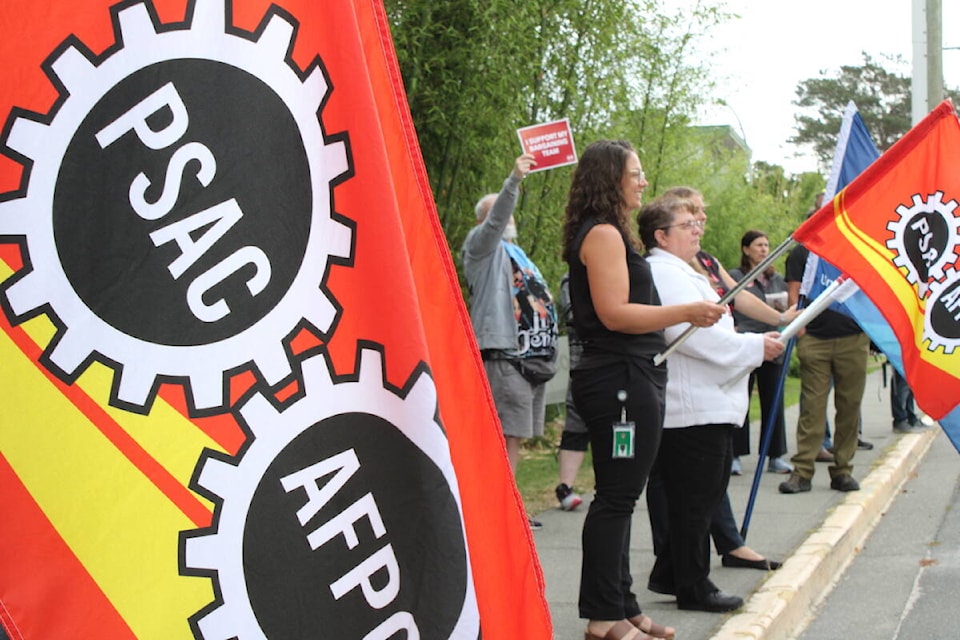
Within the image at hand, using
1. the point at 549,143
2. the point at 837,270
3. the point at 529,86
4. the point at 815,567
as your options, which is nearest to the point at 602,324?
the point at 549,143

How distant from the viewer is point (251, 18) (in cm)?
168

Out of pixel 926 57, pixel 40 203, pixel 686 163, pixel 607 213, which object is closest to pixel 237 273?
pixel 40 203

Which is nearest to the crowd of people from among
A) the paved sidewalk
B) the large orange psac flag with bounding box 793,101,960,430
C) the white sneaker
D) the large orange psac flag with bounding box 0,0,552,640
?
the paved sidewalk

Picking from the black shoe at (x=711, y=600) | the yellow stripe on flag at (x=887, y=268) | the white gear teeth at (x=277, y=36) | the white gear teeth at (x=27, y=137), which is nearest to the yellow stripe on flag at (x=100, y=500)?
the white gear teeth at (x=27, y=137)

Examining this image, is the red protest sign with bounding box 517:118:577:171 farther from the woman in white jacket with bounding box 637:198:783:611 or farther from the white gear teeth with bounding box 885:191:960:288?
the white gear teeth with bounding box 885:191:960:288

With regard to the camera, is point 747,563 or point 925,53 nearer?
point 747,563

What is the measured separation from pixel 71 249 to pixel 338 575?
0.57m

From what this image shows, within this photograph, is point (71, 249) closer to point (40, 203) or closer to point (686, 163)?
point (40, 203)

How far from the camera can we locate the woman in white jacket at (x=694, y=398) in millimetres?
4727

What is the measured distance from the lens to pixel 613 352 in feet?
14.0

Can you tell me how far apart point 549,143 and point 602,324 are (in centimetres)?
198

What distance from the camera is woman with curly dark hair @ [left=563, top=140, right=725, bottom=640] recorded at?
13.6ft

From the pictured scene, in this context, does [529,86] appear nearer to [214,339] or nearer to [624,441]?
[624,441]

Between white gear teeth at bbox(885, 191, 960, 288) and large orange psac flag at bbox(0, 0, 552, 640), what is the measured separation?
3.62 meters
